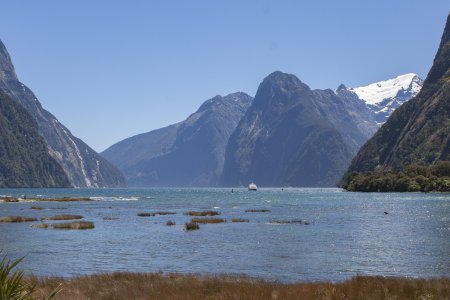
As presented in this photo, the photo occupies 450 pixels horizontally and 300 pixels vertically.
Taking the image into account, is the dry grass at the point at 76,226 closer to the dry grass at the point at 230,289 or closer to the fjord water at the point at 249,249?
the fjord water at the point at 249,249

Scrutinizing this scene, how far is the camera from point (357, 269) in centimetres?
4388

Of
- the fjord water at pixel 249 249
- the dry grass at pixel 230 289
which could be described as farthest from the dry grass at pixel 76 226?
the dry grass at pixel 230 289

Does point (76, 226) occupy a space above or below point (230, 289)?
below

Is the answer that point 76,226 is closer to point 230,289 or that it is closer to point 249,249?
point 249,249

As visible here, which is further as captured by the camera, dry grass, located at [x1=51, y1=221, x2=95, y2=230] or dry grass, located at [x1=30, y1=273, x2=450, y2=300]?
dry grass, located at [x1=51, y1=221, x2=95, y2=230]

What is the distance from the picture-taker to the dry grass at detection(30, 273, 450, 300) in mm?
27269

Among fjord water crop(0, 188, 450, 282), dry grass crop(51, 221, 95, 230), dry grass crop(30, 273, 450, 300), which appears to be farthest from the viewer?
dry grass crop(51, 221, 95, 230)

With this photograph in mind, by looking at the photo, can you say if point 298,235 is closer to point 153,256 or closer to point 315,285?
point 153,256

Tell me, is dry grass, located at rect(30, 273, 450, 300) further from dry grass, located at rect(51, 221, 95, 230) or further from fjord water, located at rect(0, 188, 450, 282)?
dry grass, located at rect(51, 221, 95, 230)

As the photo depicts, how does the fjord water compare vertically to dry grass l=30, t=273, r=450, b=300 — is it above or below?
below

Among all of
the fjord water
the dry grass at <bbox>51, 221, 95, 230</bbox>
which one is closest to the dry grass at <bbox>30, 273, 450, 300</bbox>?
the fjord water

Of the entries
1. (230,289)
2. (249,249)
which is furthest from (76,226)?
(230,289)

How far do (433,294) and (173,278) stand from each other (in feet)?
53.5

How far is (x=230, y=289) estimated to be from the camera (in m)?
29.8
